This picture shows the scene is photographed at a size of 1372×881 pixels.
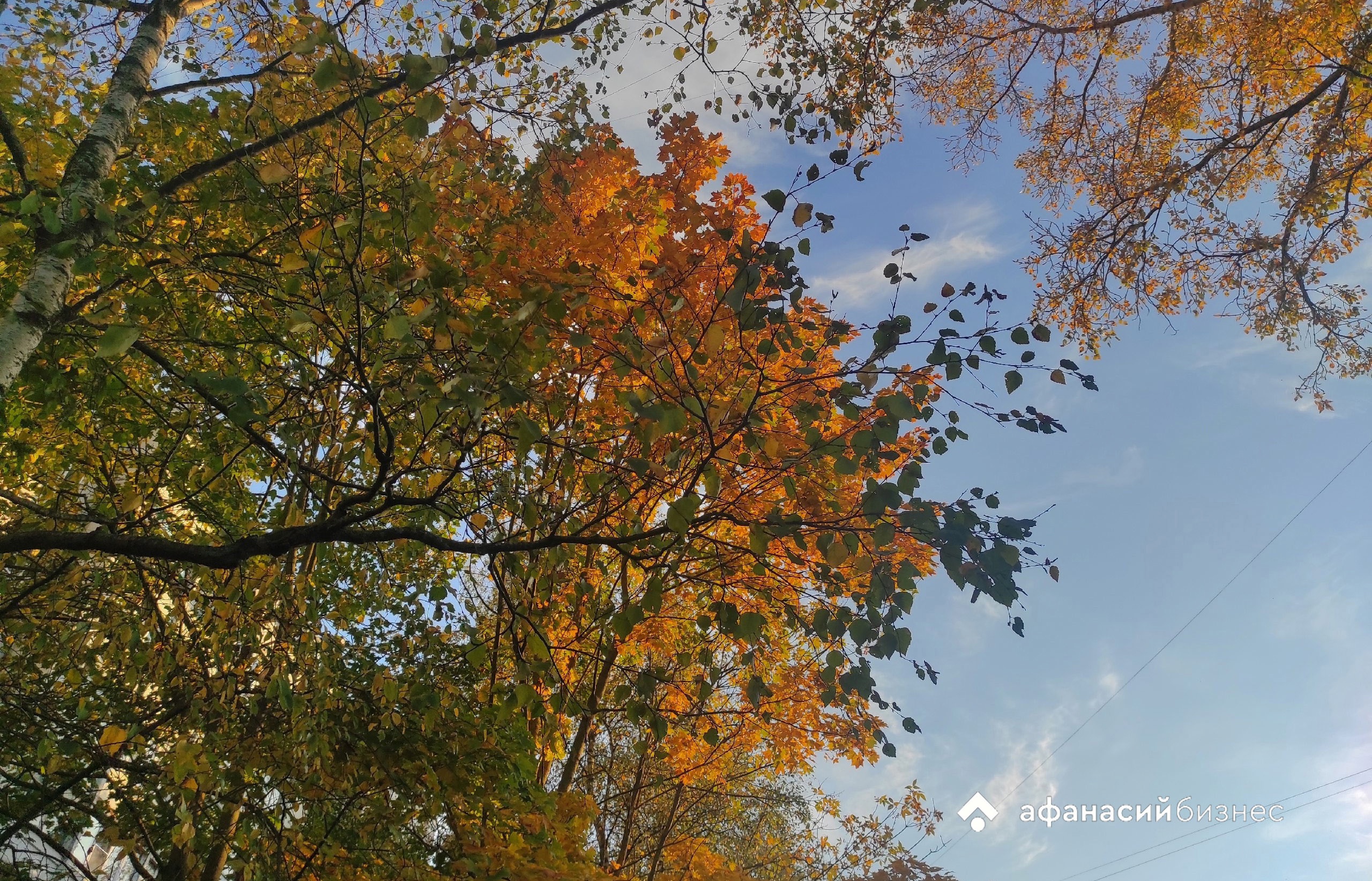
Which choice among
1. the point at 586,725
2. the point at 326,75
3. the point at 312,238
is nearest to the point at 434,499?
the point at 312,238

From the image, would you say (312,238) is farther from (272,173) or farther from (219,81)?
(219,81)

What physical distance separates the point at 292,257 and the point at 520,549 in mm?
1427

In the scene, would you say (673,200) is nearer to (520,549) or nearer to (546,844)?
(520,549)

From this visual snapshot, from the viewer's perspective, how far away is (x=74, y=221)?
11.2 feet

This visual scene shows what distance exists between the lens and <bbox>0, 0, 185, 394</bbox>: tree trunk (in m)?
3.31

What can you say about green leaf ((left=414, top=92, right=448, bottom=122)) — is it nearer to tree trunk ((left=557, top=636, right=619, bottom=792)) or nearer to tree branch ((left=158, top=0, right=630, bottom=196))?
tree branch ((left=158, top=0, right=630, bottom=196))

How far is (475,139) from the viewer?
5203 millimetres

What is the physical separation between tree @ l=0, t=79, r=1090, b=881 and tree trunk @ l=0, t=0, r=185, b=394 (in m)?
0.27

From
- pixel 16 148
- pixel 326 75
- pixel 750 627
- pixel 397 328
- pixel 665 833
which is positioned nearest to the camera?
pixel 397 328

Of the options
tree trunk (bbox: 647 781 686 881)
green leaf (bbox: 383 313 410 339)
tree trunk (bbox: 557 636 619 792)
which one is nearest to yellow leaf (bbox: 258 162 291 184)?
green leaf (bbox: 383 313 410 339)

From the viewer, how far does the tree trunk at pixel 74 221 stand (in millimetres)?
3311

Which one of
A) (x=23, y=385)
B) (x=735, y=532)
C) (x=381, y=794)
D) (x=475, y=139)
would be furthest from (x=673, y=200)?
(x=23, y=385)

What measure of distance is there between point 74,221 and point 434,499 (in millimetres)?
2201

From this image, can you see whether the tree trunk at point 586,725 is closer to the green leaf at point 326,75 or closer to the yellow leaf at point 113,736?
the yellow leaf at point 113,736
